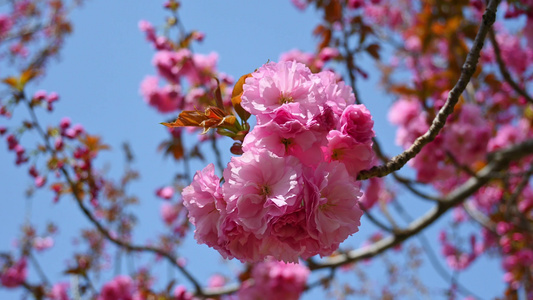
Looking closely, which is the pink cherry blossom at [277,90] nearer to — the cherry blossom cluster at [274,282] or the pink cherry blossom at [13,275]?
the cherry blossom cluster at [274,282]

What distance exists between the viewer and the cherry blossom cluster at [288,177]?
3.42 ft

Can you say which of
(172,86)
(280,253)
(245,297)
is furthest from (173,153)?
(280,253)

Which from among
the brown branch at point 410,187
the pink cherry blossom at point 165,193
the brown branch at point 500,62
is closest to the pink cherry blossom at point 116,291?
the pink cherry blossom at point 165,193

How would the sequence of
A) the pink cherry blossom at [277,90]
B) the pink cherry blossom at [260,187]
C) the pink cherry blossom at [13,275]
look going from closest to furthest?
the pink cherry blossom at [260,187]
the pink cherry blossom at [277,90]
the pink cherry blossom at [13,275]

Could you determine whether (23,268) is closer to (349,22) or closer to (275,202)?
(349,22)

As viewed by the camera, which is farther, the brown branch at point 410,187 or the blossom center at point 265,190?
the brown branch at point 410,187

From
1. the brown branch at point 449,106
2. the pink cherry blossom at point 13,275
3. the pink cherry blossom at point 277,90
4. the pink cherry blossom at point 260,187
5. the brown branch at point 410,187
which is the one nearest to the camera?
the pink cherry blossom at point 260,187

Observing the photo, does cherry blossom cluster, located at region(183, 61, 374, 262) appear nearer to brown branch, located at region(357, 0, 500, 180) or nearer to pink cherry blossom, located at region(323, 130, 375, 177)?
pink cherry blossom, located at region(323, 130, 375, 177)

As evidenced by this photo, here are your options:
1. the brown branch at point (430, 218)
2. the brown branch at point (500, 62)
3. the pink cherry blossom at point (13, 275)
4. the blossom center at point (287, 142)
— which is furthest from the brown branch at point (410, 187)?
the pink cherry blossom at point (13, 275)

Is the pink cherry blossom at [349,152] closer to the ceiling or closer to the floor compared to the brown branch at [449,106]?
closer to the floor

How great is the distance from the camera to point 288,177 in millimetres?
1022

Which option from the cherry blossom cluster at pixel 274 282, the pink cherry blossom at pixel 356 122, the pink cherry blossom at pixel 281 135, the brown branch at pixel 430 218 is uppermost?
the brown branch at pixel 430 218

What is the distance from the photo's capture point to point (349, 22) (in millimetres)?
3312

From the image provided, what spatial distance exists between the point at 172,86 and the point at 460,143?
283 centimetres
